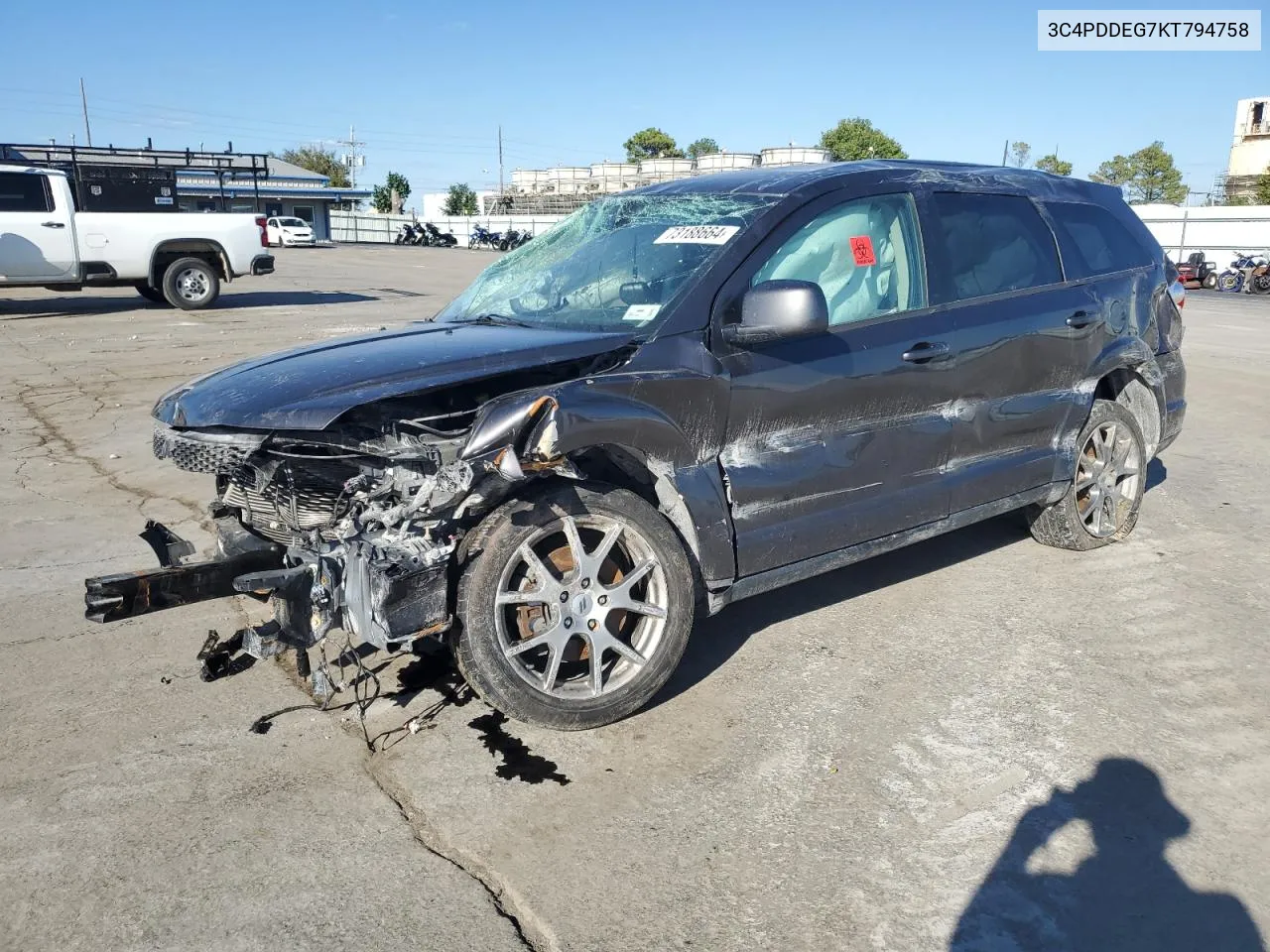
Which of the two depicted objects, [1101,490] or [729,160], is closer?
[1101,490]

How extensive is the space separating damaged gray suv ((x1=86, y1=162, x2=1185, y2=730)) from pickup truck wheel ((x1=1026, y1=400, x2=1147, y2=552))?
1.22 ft

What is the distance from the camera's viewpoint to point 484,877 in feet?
9.17

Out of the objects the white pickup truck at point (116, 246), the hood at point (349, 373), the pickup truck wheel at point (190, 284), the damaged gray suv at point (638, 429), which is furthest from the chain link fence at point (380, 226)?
the hood at point (349, 373)

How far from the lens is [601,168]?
61688mm

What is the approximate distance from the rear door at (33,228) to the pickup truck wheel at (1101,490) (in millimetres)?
14757

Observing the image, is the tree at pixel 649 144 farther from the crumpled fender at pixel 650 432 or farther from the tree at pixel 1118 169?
the crumpled fender at pixel 650 432

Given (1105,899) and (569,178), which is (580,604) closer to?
(1105,899)

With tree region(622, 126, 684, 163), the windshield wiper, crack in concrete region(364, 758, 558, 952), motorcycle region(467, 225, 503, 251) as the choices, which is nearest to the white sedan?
motorcycle region(467, 225, 503, 251)

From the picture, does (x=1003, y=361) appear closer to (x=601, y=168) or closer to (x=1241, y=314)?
(x=1241, y=314)

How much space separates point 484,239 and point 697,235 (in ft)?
192

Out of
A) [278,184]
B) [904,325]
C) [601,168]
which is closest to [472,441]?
[904,325]

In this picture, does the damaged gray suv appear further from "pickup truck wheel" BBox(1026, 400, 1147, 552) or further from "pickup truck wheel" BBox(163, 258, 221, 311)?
"pickup truck wheel" BBox(163, 258, 221, 311)

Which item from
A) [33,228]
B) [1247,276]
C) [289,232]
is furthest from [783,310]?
[289,232]

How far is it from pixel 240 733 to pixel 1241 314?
2326 centimetres
